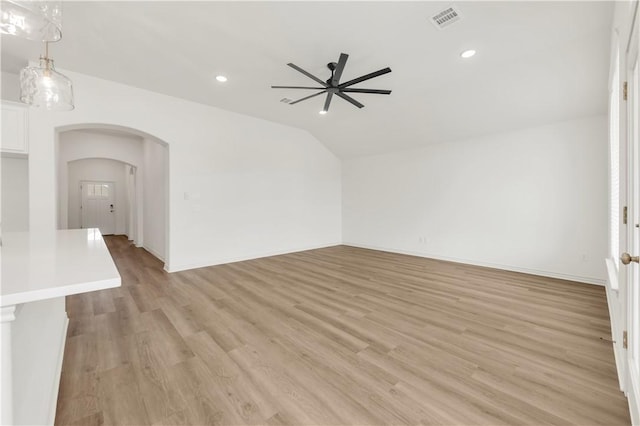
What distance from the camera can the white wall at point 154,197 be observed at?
5.48m

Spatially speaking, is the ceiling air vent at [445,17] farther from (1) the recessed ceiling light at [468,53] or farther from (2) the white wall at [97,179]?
(2) the white wall at [97,179]

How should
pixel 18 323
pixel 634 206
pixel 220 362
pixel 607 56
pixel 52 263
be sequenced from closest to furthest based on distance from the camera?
pixel 18 323 → pixel 52 263 → pixel 634 206 → pixel 220 362 → pixel 607 56

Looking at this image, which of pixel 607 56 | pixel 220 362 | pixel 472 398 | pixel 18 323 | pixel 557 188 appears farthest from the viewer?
pixel 557 188

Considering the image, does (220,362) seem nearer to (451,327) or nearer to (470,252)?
(451,327)

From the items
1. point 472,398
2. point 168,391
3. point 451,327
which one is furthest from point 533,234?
point 168,391

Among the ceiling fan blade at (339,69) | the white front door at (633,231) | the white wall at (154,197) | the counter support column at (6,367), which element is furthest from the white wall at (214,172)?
the white front door at (633,231)

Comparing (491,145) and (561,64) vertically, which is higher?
(561,64)

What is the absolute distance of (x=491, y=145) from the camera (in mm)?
4887

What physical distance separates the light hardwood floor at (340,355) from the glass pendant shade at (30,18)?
2.28 m

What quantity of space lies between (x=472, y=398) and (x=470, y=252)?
4109mm

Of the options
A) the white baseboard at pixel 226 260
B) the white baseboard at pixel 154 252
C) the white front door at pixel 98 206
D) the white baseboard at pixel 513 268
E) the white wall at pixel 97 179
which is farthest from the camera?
the white front door at pixel 98 206

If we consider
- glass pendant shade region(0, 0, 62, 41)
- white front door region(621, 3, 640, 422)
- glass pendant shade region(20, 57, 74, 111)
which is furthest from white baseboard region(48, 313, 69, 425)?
white front door region(621, 3, 640, 422)

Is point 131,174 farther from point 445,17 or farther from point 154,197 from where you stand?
point 445,17

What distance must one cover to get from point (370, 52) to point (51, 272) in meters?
3.50
